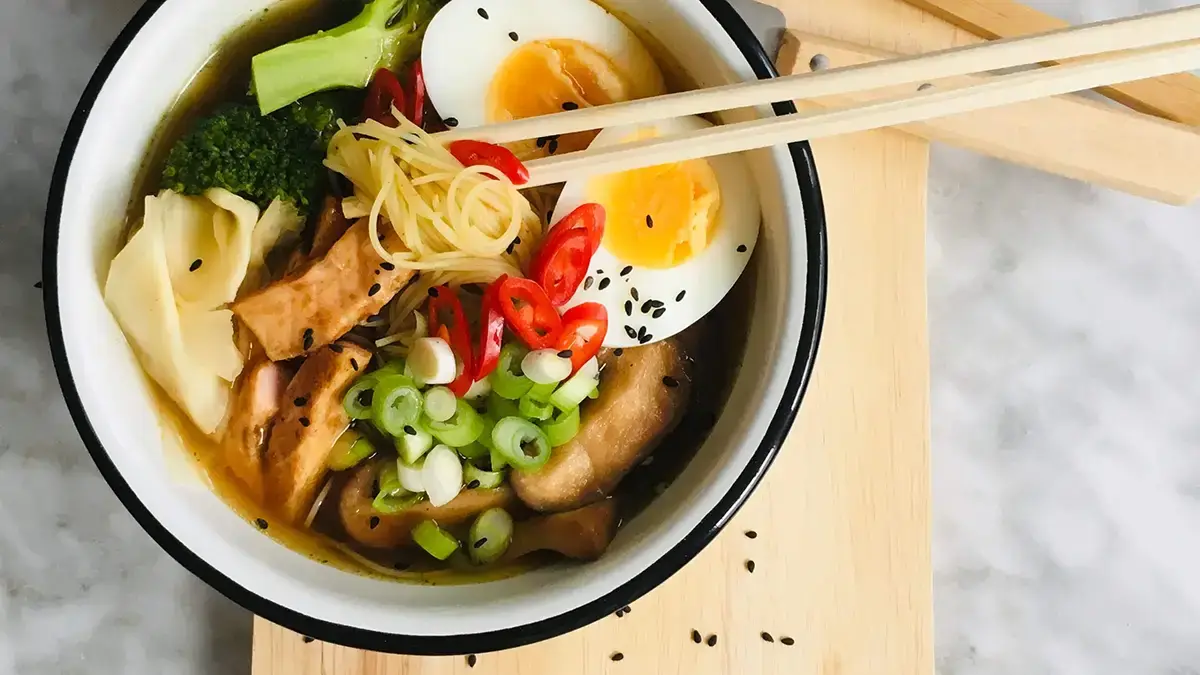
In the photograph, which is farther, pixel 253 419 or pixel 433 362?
pixel 253 419

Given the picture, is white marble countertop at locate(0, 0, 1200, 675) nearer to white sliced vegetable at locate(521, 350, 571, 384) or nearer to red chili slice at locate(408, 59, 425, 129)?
white sliced vegetable at locate(521, 350, 571, 384)

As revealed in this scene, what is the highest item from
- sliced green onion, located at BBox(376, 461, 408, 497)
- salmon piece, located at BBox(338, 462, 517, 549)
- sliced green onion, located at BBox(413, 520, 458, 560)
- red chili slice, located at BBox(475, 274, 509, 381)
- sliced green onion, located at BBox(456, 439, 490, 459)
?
red chili slice, located at BBox(475, 274, 509, 381)

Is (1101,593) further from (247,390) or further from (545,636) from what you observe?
(247,390)

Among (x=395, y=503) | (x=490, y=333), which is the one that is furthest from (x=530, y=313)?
(x=395, y=503)

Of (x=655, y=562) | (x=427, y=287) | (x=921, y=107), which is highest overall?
(x=921, y=107)

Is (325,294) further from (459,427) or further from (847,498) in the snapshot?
(847,498)

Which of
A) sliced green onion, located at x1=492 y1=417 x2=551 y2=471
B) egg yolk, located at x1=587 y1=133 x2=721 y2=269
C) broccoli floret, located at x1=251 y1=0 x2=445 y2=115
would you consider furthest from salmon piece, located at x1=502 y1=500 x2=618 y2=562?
broccoli floret, located at x1=251 y1=0 x2=445 y2=115

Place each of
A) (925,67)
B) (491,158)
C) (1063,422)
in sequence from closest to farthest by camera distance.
→ (925,67), (491,158), (1063,422)
